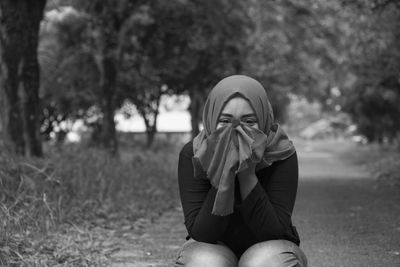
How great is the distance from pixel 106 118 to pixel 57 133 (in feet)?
42.0

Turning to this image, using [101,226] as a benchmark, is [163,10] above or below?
above

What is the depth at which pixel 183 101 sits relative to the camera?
105ft

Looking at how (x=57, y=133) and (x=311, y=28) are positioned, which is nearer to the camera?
(x=311, y=28)

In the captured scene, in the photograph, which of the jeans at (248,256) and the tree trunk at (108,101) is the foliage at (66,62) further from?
the jeans at (248,256)

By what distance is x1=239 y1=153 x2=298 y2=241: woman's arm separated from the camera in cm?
336

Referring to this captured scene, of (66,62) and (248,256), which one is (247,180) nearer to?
(248,256)

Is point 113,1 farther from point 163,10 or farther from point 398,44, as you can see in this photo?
point 398,44

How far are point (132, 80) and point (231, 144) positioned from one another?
21.8 metres

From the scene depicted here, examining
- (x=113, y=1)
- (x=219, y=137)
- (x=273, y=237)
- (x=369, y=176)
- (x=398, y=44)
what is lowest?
(x=369, y=176)

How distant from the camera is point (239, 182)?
3355 mm

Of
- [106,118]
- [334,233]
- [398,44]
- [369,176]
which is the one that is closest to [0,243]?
[334,233]

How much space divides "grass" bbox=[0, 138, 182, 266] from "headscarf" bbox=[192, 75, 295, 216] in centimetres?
247

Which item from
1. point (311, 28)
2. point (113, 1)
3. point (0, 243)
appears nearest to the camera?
point (0, 243)

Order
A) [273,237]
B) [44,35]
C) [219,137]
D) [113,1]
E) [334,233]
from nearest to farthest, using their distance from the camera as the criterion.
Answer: [219,137] < [273,237] < [334,233] < [113,1] < [44,35]
